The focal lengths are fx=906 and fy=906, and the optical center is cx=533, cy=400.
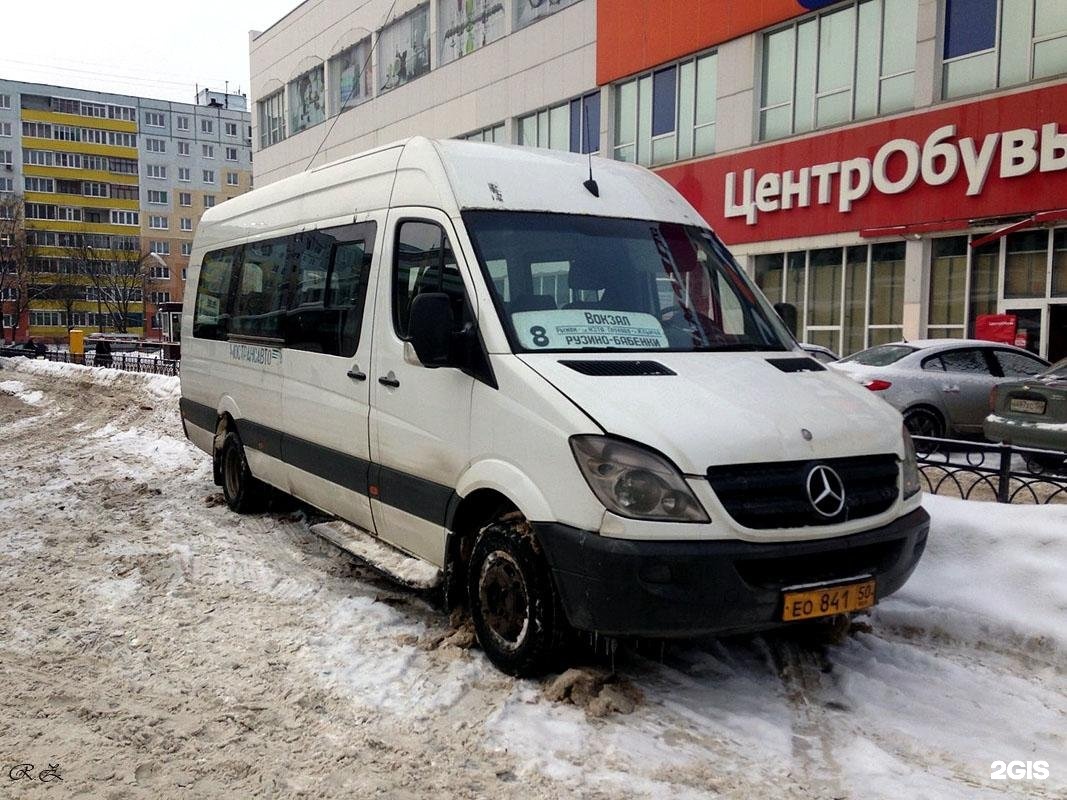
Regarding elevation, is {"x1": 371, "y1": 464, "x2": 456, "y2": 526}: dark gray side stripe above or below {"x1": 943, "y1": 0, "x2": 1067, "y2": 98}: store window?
below

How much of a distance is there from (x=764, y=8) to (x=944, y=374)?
11.3 metres

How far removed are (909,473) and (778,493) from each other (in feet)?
2.95

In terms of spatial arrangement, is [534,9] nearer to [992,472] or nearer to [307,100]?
[307,100]

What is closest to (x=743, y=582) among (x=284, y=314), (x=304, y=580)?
(x=304, y=580)

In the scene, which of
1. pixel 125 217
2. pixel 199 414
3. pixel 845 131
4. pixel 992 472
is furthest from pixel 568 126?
pixel 125 217

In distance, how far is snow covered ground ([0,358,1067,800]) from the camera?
326cm

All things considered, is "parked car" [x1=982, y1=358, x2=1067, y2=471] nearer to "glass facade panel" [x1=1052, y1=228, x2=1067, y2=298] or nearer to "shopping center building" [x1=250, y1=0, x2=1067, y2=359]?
A: "glass facade panel" [x1=1052, y1=228, x2=1067, y2=298]

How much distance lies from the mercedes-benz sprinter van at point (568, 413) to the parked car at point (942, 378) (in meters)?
6.64

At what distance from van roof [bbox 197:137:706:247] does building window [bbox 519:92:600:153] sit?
62.6ft

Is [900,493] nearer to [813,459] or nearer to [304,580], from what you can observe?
[813,459]

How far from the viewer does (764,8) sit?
19.2 m

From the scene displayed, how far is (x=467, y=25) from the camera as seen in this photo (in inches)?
1152

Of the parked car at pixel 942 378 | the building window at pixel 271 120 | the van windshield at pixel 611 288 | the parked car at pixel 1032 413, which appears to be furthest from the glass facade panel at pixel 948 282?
the building window at pixel 271 120

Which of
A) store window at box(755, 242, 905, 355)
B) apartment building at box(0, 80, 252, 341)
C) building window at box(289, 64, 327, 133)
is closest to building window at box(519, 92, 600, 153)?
store window at box(755, 242, 905, 355)
